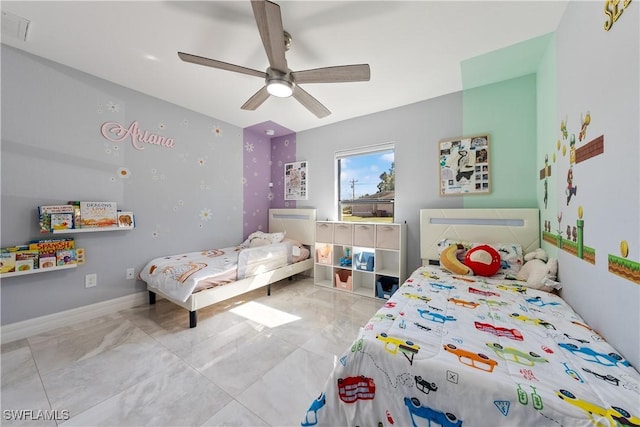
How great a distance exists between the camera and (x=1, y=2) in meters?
1.62

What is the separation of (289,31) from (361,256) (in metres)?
2.68

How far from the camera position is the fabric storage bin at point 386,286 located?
10.0 feet

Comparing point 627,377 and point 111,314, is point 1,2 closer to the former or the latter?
point 111,314

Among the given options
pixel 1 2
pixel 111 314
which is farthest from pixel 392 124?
pixel 111 314

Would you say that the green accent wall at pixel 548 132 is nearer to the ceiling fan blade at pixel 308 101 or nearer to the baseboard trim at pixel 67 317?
the ceiling fan blade at pixel 308 101

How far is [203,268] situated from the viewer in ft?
8.12

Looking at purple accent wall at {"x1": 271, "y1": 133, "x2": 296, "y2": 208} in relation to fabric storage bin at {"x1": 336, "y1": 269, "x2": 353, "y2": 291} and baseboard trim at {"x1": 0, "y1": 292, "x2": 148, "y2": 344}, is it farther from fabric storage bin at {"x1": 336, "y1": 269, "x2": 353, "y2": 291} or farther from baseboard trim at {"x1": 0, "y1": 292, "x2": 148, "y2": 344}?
baseboard trim at {"x1": 0, "y1": 292, "x2": 148, "y2": 344}

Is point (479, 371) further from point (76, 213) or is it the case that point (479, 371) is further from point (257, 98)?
point (76, 213)

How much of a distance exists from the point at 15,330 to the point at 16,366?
588 mm

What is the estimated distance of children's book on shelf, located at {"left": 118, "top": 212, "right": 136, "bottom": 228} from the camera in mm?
2596

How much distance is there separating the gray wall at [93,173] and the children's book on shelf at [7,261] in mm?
136

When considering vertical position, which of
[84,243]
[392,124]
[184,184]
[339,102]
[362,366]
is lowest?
[362,366]

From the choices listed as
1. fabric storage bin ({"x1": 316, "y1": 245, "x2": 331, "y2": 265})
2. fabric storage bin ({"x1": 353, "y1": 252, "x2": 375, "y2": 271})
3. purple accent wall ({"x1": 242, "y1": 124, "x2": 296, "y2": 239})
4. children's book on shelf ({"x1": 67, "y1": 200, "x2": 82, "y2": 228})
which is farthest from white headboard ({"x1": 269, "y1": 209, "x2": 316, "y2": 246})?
children's book on shelf ({"x1": 67, "y1": 200, "x2": 82, "y2": 228})

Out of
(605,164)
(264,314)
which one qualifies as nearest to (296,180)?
(264,314)
